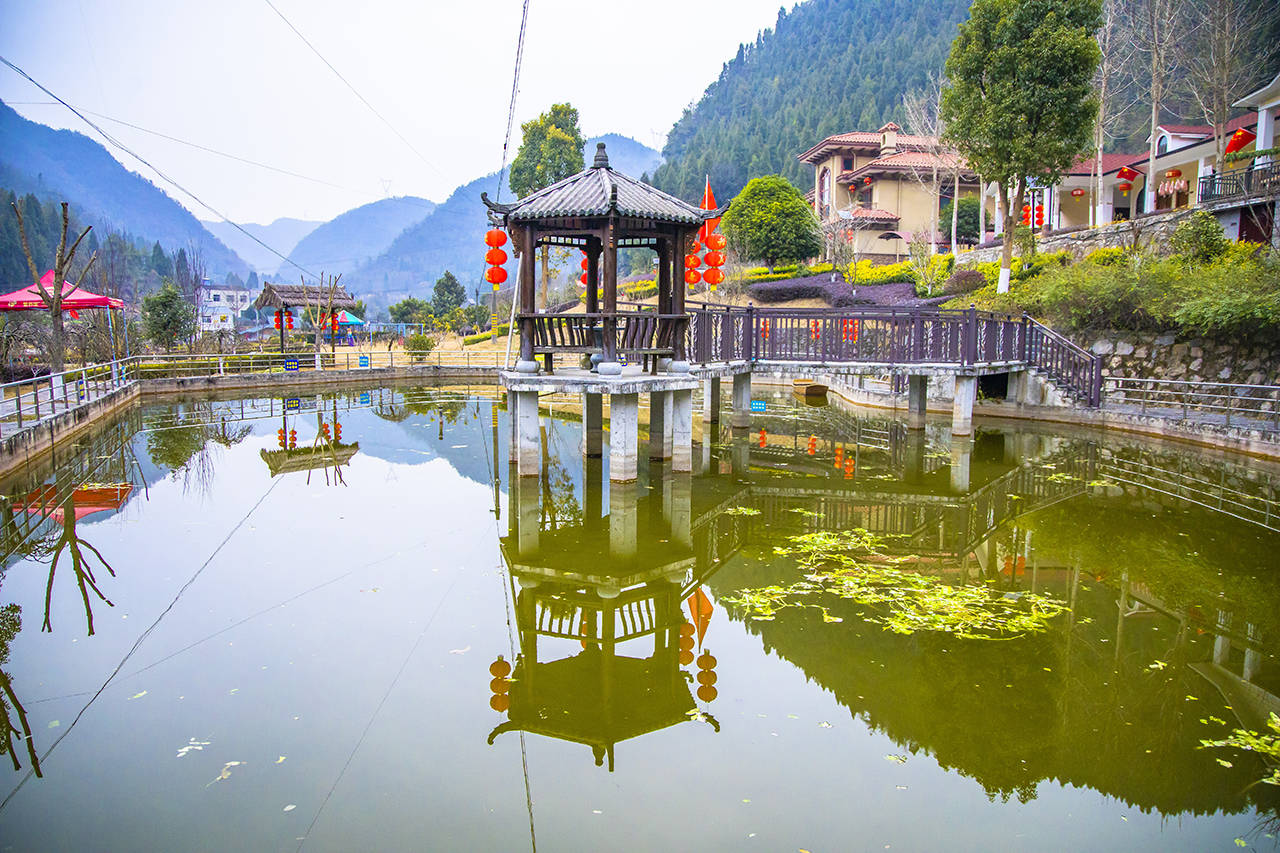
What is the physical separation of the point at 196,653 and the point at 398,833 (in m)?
3.06

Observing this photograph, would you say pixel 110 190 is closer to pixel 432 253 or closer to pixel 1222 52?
pixel 432 253

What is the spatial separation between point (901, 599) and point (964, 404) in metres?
9.63

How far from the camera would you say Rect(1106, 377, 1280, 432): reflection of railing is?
14.8 m

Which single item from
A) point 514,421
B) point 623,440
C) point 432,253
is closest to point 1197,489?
point 623,440

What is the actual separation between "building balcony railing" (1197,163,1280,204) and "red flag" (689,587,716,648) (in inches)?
812

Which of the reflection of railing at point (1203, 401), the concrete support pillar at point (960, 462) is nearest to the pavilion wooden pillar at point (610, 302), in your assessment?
the concrete support pillar at point (960, 462)

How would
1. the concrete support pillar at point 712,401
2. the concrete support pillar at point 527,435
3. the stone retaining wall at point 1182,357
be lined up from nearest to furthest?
the concrete support pillar at point 527,435 < the stone retaining wall at point 1182,357 < the concrete support pillar at point 712,401

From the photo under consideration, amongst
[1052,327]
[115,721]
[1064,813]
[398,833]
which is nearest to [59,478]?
[115,721]

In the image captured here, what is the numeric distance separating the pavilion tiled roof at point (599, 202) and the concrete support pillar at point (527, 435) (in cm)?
265

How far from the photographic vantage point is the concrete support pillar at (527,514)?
941cm

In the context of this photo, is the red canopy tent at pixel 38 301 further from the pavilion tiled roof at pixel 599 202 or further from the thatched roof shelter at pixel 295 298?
the pavilion tiled roof at pixel 599 202

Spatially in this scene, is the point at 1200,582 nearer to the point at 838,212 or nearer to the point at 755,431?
the point at 755,431

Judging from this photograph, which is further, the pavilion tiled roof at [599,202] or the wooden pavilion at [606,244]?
the wooden pavilion at [606,244]

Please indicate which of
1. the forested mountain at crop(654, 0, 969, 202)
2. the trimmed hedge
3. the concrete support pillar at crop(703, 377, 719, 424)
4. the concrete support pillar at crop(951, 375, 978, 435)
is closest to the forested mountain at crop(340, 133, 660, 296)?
the forested mountain at crop(654, 0, 969, 202)
